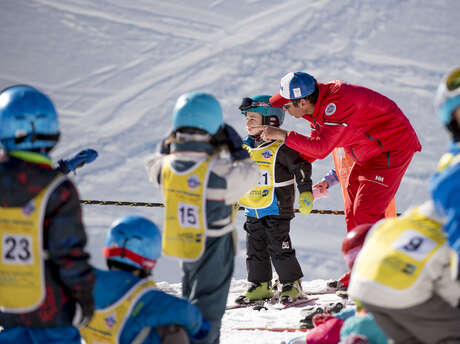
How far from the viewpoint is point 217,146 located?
3.61m

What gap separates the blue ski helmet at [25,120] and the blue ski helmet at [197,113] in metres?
0.88

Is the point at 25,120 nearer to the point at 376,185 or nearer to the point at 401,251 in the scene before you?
the point at 401,251

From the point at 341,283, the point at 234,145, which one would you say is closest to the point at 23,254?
the point at 234,145

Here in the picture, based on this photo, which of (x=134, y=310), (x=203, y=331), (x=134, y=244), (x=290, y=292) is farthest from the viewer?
(x=290, y=292)

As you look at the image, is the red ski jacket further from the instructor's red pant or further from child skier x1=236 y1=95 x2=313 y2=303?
child skier x1=236 y1=95 x2=313 y2=303

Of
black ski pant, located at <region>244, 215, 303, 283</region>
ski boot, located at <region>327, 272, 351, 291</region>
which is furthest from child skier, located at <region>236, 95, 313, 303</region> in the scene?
ski boot, located at <region>327, 272, 351, 291</region>

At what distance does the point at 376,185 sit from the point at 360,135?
1.46 feet

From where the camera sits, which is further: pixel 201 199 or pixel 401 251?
pixel 201 199

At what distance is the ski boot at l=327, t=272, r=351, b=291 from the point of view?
5.44 m

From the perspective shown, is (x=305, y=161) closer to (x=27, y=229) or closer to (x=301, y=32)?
(x=27, y=229)

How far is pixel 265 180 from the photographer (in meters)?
5.56

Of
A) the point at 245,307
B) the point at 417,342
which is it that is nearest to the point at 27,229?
the point at 417,342

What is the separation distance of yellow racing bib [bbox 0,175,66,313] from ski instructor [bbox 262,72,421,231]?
281 cm

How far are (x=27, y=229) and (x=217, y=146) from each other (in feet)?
4.37
